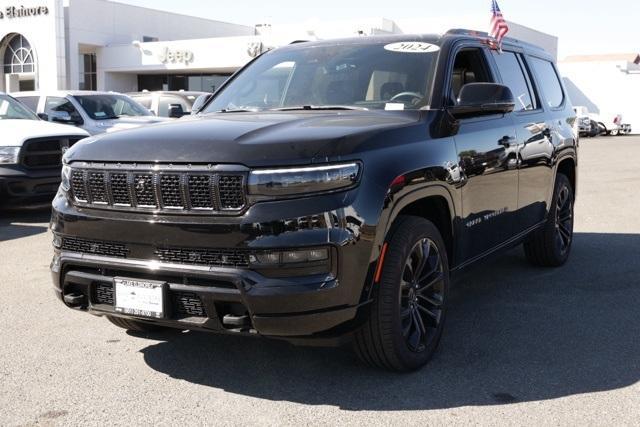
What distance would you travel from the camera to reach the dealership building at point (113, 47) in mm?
39812

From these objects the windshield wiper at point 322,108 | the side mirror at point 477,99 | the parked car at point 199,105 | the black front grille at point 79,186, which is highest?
the side mirror at point 477,99

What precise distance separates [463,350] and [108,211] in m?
2.25

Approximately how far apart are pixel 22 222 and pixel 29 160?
2.72ft

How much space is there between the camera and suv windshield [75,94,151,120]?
1369 cm

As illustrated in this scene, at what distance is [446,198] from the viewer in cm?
429

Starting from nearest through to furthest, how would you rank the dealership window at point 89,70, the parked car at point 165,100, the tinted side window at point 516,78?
1. the tinted side window at point 516,78
2. the parked car at point 165,100
3. the dealership window at point 89,70

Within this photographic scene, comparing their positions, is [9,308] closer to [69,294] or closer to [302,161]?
[69,294]

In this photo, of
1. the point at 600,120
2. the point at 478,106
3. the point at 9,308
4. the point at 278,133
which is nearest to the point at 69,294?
the point at 278,133

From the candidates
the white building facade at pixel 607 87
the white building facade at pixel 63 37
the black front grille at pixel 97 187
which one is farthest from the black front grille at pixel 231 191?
the white building facade at pixel 607 87

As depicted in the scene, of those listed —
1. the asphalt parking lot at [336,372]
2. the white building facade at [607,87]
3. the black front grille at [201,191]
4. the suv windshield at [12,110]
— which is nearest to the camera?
the black front grille at [201,191]

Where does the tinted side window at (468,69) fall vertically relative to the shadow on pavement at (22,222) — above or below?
above

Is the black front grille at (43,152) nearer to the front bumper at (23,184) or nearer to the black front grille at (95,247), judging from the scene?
the front bumper at (23,184)

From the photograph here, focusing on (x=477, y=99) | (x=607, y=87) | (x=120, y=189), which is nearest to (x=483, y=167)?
(x=477, y=99)

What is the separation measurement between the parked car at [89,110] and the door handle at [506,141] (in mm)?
9214
